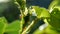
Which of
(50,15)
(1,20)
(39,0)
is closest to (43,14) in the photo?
(50,15)

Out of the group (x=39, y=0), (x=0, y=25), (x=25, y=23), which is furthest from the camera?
(x=39, y=0)

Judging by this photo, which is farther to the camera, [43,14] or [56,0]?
[56,0]

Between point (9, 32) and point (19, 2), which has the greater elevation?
point (19, 2)

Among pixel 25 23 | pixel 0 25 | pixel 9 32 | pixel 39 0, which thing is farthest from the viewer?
pixel 39 0

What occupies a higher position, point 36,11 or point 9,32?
point 36,11

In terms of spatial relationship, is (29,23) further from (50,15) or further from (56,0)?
(56,0)

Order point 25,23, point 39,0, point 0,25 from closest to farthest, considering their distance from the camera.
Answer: point 25,23 < point 0,25 < point 39,0

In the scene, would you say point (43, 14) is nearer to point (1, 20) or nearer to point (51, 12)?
point (51, 12)

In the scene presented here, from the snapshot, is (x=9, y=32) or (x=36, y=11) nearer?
(x=36, y=11)

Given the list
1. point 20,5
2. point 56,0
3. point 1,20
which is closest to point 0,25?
point 1,20
